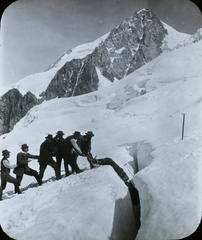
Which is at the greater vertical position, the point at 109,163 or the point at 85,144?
the point at 85,144

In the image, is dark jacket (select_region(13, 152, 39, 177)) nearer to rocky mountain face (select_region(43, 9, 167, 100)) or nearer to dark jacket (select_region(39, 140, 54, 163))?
dark jacket (select_region(39, 140, 54, 163))

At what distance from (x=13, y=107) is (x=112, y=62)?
431cm

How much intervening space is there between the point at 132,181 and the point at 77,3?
360 cm

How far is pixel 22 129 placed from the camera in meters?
6.40

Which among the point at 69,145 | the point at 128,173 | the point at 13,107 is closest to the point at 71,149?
the point at 69,145

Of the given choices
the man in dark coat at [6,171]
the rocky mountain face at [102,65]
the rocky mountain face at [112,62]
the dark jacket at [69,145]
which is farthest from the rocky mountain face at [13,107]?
the dark jacket at [69,145]

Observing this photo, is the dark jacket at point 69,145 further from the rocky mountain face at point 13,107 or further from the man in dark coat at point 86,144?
the rocky mountain face at point 13,107

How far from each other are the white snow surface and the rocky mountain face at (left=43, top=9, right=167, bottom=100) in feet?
3.53

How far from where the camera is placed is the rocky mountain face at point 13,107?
606cm

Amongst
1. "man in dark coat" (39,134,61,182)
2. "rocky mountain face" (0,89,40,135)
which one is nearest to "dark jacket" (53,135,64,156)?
"man in dark coat" (39,134,61,182)

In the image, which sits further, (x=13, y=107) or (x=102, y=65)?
(x=102, y=65)

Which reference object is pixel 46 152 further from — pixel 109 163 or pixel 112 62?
pixel 112 62

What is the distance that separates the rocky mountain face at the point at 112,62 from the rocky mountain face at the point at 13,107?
1.67 feet

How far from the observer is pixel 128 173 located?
5219mm
